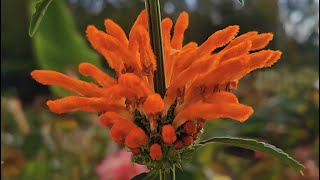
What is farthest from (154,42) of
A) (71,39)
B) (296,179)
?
(71,39)

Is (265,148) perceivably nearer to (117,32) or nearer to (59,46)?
(117,32)

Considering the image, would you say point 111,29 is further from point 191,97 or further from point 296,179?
point 296,179

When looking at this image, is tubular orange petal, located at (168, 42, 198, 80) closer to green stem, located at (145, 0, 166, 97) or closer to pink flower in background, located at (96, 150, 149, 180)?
green stem, located at (145, 0, 166, 97)

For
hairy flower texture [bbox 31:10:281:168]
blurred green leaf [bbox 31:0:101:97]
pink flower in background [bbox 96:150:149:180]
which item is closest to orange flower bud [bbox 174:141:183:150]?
hairy flower texture [bbox 31:10:281:168]

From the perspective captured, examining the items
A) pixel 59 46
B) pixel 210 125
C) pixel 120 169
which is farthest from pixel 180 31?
pixel 59 46

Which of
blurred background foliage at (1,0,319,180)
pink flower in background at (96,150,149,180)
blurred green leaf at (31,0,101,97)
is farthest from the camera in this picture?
blurred green leaf at (31,0,101,97)

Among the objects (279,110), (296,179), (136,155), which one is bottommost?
(296,179)

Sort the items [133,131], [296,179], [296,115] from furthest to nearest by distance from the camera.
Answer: [296,115], [296,179], [133,131]

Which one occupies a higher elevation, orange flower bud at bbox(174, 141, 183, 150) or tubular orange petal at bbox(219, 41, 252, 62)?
tubular orange petal at bbox(219, 41, 252, 62)

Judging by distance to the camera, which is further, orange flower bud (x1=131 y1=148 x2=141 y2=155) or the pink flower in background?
the pink flower in background
